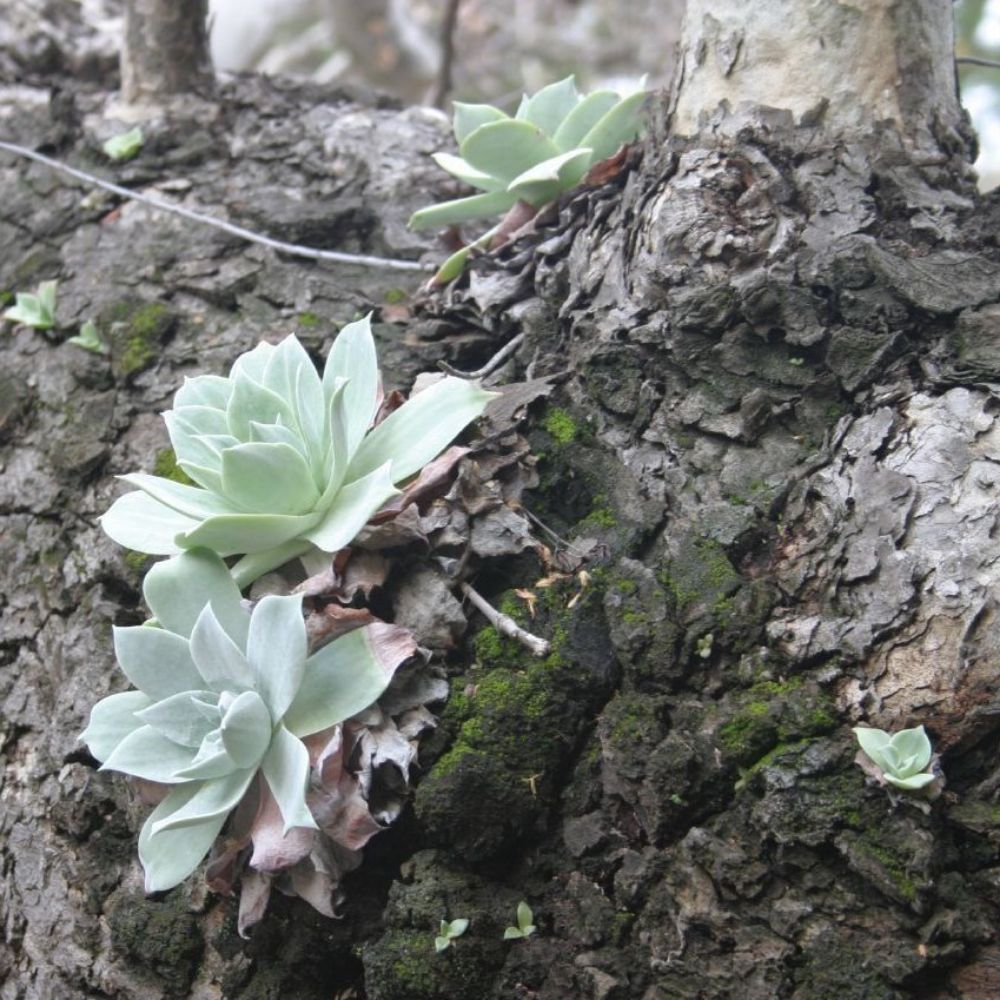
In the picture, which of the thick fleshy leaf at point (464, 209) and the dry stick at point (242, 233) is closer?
the thick fleshy leaf at point (464, 209)

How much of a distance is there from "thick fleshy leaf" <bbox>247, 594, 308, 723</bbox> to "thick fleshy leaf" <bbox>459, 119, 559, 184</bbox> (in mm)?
932

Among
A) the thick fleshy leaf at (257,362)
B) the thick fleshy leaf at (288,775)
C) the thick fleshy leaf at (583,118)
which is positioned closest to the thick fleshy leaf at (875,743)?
the thick fleshy leaf at (288,775)

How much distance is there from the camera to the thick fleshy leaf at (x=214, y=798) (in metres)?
1.14

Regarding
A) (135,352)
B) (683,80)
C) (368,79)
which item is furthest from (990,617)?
(368,79)

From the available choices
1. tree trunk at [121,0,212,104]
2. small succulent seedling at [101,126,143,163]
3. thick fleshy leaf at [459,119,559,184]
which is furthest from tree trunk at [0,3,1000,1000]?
tree trunk at [121,0,212,104]

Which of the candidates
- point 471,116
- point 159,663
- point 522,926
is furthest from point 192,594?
point 471,116

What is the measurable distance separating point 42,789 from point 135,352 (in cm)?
82

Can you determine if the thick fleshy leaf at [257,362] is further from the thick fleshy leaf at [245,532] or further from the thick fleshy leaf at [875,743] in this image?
the thick fleshy leaf at [875,743]

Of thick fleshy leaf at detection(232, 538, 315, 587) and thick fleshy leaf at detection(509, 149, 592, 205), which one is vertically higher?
thick fleshy leaf at detection(509, 149, 592, 205)

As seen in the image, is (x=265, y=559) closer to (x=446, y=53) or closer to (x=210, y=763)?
(x=210, y=763)

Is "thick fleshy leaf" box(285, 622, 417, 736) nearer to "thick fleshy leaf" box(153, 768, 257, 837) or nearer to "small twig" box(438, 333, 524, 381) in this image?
"thick fleshy leaf" box(153, 768, 257, 837)

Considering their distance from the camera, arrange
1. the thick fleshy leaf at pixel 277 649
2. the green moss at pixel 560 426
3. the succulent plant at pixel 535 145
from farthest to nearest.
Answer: the succulent plant at pixel 535 145 < the green moss at pixel 560 426 < the thick fleshy leaf at pixel 277 649

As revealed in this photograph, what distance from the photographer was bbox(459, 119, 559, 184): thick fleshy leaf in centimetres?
173

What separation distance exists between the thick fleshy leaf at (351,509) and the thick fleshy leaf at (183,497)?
128 mm
